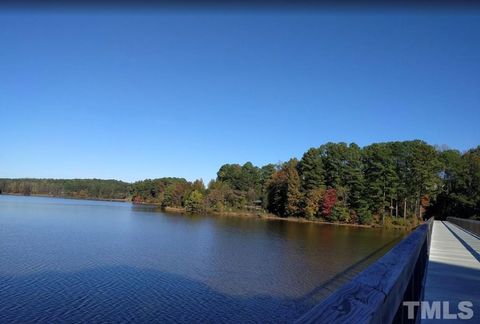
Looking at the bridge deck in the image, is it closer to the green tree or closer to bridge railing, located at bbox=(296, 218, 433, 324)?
bridge railing, located at bbox=(296, 218, 433, 324)

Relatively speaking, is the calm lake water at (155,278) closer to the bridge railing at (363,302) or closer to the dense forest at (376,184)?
the bridge railing at (363,302)

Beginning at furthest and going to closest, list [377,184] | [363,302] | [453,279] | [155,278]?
[377,184], [155,278], [453,279], [363,302]

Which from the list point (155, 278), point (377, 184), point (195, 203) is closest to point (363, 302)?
point (155, 278)

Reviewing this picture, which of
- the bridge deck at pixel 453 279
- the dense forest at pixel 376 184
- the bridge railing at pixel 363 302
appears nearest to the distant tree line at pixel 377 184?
the dense forest at pixel 376 184

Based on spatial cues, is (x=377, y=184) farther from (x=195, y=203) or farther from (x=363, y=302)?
(x=363, y=302)

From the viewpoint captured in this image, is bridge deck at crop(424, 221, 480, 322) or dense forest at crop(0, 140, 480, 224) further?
dense forest at crop(0, 140, 480, 224)

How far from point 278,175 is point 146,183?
3313 inches

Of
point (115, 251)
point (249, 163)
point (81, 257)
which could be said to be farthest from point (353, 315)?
point (249, 163)

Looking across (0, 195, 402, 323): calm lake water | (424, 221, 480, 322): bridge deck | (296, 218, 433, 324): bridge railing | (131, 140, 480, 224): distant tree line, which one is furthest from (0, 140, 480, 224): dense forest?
(296, 218, 433, 324): bridge railing

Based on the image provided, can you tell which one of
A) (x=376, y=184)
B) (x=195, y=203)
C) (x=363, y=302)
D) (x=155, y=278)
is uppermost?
(x=376, y=184)

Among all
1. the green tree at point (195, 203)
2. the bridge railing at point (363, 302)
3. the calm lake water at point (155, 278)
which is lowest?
the calm lake water at point (155, 278)

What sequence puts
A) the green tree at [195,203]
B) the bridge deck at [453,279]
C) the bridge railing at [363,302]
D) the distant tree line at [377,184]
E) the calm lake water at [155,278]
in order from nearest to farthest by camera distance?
the bridge railing at [363,302] → the bridge deck at [453,279] → the calm lake water at [155,278] → the distant tree line at [377,184] → the green tree at [195,203]

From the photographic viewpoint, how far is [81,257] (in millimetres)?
27250

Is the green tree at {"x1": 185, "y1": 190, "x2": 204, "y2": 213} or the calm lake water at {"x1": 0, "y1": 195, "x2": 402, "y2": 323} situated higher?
the green tree at {"x1": 185, "y1": 190, "x2": 204, "y2": 213}
